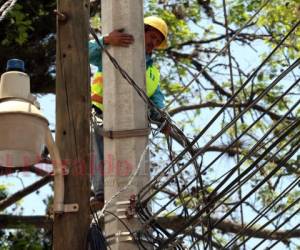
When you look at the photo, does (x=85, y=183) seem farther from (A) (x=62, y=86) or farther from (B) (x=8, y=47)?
(B) (x=8, y=47)

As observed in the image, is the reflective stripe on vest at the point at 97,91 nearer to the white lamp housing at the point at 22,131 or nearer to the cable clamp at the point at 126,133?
the cable clamp at the point at 126,133

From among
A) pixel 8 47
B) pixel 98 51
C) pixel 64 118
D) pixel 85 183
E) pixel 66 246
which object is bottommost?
pixel 66 246

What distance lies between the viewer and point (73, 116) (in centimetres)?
425

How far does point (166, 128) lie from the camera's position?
5.40 m

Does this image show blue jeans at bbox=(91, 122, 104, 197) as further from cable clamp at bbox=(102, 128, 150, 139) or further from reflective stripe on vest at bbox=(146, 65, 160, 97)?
reflective stripe on vest at bbox=(146, 65, 160, 97)

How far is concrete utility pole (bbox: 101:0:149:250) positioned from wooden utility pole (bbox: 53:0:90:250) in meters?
0.53

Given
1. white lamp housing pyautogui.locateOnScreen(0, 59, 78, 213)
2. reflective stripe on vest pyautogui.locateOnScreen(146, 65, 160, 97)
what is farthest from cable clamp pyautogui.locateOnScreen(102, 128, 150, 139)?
reflective stripe on vest pyautogui.locateOnScreen(146, 65, 160, 97)

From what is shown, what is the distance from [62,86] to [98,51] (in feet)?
4.05

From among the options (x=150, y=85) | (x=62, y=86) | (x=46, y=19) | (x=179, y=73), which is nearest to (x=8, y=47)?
(x=46, y=19)

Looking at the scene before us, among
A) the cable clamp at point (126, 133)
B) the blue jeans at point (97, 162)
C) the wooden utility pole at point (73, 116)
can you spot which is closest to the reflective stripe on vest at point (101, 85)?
the blue jeans at point (97, 162)

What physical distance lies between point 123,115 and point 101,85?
2.82ft

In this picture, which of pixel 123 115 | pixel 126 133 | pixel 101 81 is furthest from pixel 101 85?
pixel 126 133

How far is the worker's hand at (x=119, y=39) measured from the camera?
5016 mm

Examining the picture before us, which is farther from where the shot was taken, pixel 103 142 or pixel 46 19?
pixel 46 19
